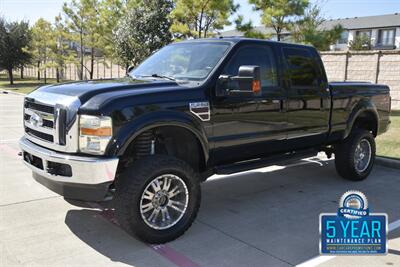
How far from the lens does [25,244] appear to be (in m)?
4.12

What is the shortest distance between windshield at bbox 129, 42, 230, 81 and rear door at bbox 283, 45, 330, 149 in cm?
110

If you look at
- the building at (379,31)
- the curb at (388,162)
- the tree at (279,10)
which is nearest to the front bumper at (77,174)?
the curb at (388,162)

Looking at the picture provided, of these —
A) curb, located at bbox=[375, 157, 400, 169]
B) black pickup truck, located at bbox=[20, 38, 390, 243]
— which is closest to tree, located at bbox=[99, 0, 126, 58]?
curb, located at bbox=[375, 157, 400, 169]

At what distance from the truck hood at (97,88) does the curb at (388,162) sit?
490 centimetres

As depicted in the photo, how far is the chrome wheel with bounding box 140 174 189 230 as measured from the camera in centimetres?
418

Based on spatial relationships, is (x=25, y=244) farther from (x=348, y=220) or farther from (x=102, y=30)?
(x=102, y=30)

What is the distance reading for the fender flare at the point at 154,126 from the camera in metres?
3.88

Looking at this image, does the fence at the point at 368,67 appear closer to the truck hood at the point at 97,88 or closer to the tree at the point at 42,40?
the truck hood at the point at 97,88

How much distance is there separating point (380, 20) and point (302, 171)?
5690 centimetres

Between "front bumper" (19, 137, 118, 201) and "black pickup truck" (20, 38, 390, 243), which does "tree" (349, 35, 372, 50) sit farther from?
"front bumper" (19, 137, 118, 201)

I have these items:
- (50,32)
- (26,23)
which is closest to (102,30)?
(50,32)

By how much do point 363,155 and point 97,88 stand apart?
4620mm

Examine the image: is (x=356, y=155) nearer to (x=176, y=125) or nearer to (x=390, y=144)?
(x=390, y=144)

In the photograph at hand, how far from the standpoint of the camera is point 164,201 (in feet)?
14.1
